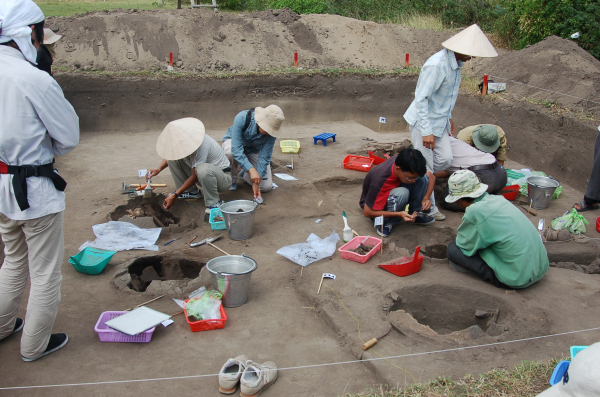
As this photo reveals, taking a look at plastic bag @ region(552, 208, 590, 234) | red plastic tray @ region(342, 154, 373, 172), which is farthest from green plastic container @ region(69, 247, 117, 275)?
plastic bag @ region(552, 208, 590, 234)

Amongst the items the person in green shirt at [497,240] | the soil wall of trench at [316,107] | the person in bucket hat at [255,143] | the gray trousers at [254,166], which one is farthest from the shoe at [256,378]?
the soil wall of trench at [316,107]

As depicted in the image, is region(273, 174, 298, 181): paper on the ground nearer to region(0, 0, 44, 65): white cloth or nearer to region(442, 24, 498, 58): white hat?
region(442, 24, 498, 58): white hat

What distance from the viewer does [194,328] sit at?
3.42 meters

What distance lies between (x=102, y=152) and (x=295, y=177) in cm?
354

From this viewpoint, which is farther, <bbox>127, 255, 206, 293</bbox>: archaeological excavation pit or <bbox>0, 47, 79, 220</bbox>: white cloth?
<bbox>127, 255, 206, 293</bbox>: archaeological excavation pit

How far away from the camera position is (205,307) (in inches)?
141

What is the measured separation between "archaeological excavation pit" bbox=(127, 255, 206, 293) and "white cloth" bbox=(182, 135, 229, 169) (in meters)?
1.21

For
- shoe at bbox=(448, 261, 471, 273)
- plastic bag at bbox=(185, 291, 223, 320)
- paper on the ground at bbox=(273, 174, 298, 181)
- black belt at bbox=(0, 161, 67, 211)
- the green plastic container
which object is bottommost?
paper on the ground at bbox=(273, 174, 298, 181)

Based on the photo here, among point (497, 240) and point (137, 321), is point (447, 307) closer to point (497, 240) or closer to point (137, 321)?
point (497, 240)

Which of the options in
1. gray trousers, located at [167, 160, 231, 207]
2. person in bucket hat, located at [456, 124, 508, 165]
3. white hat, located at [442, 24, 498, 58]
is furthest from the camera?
person in bucket hat, located at [456, 124, 508, 165]

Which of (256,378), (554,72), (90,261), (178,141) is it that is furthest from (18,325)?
(554,72)

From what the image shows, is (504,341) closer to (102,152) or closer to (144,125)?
(102,152)

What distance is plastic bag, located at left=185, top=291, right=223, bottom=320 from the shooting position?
353cm

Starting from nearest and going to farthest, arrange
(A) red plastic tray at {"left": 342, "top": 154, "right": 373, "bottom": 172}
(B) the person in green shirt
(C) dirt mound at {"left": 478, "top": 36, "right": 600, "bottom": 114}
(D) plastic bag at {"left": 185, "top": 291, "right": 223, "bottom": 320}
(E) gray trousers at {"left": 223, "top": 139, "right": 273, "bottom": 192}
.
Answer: (D) plastic bag at {"left": 185, "top": 291, "right": 223, "bottom": 320} < (B) the person in green shirt < (E) gray trousers at {"left": 223, "top": 139, "right": 273, "bottom": 192} < (A) red plastic tray at {"left": 342, "top": 154, "right": 373, "bottom": 172} < (C) dirt mound at {"left": 478, "top": 36, "right": 600, "bottom": 114}
